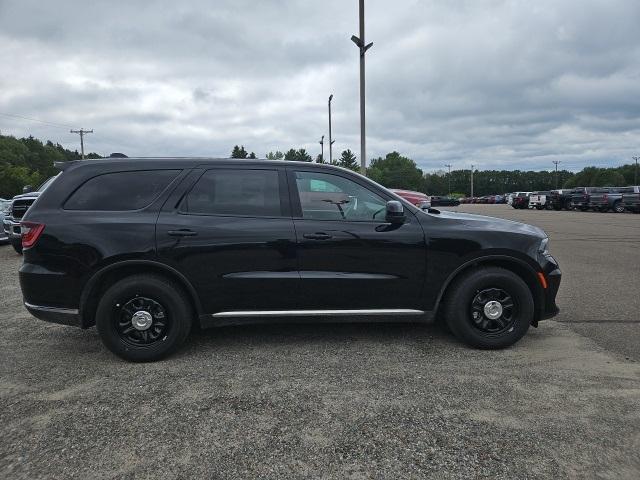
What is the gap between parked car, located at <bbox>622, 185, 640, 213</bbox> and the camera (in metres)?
27.6

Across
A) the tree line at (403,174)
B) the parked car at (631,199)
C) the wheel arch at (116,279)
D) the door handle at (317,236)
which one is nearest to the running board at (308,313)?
the wheel arch at (116,279)

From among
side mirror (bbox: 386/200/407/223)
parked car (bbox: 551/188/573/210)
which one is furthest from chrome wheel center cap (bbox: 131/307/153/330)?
parked car (bbox: 551/188/573/210)

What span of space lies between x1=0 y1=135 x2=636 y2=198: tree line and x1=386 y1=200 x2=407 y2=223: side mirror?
2533 inches

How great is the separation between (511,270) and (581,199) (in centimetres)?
3366

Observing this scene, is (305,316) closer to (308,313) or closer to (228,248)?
(308,313)

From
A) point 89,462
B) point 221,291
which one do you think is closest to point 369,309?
point 221,291

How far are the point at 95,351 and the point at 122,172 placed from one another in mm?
1673

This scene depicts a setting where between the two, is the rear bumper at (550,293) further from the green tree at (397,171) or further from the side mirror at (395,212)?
the green tree at (397,171)

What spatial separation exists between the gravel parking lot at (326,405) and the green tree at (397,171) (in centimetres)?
11091

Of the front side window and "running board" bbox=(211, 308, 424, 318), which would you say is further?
the front side window

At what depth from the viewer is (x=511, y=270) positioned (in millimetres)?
4270

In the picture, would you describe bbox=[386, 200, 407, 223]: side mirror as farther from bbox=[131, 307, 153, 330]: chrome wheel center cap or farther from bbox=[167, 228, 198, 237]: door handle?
bbox=[131, 307, 153, 330]: chrome wheel center cap

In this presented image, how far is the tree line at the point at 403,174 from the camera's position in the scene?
78681 mm

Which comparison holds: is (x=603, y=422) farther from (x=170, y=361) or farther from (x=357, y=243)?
(x=170, y=361)
